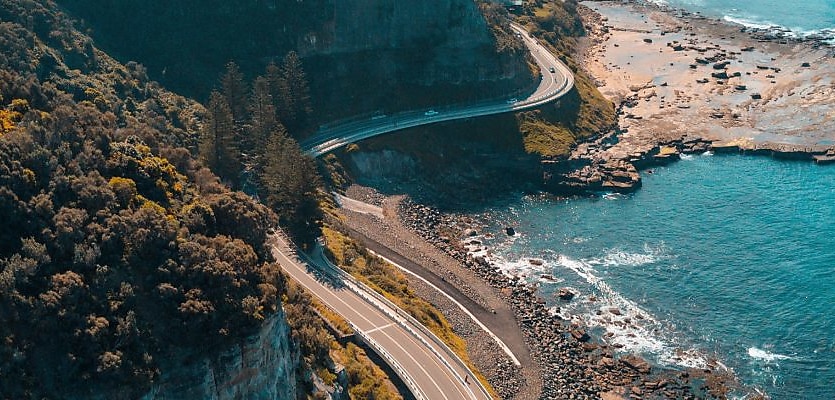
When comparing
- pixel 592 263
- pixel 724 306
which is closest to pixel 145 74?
pixel 592 263

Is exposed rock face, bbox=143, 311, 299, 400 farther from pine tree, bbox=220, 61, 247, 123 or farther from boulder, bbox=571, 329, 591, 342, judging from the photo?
pine tree, bbox=220, 61, 247, 123

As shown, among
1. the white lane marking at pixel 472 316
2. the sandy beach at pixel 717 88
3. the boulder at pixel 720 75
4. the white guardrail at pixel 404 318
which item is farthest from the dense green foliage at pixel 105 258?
the boulder at pixel 720 75

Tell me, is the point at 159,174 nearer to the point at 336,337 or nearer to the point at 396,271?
the point at 336,337

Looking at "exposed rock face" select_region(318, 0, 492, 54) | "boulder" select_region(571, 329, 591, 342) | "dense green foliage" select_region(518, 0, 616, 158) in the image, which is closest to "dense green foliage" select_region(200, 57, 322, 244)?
"exposed rock face" select_region(318, 0, 492, 54)

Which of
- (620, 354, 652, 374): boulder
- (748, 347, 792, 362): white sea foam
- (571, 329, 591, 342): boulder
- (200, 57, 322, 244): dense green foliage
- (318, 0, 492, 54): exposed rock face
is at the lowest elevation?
(748, 347, 792, 362): white sea foam

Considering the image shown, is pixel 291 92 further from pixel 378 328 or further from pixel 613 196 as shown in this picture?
pixel 378 328

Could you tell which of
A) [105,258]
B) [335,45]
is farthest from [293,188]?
[335,45]
